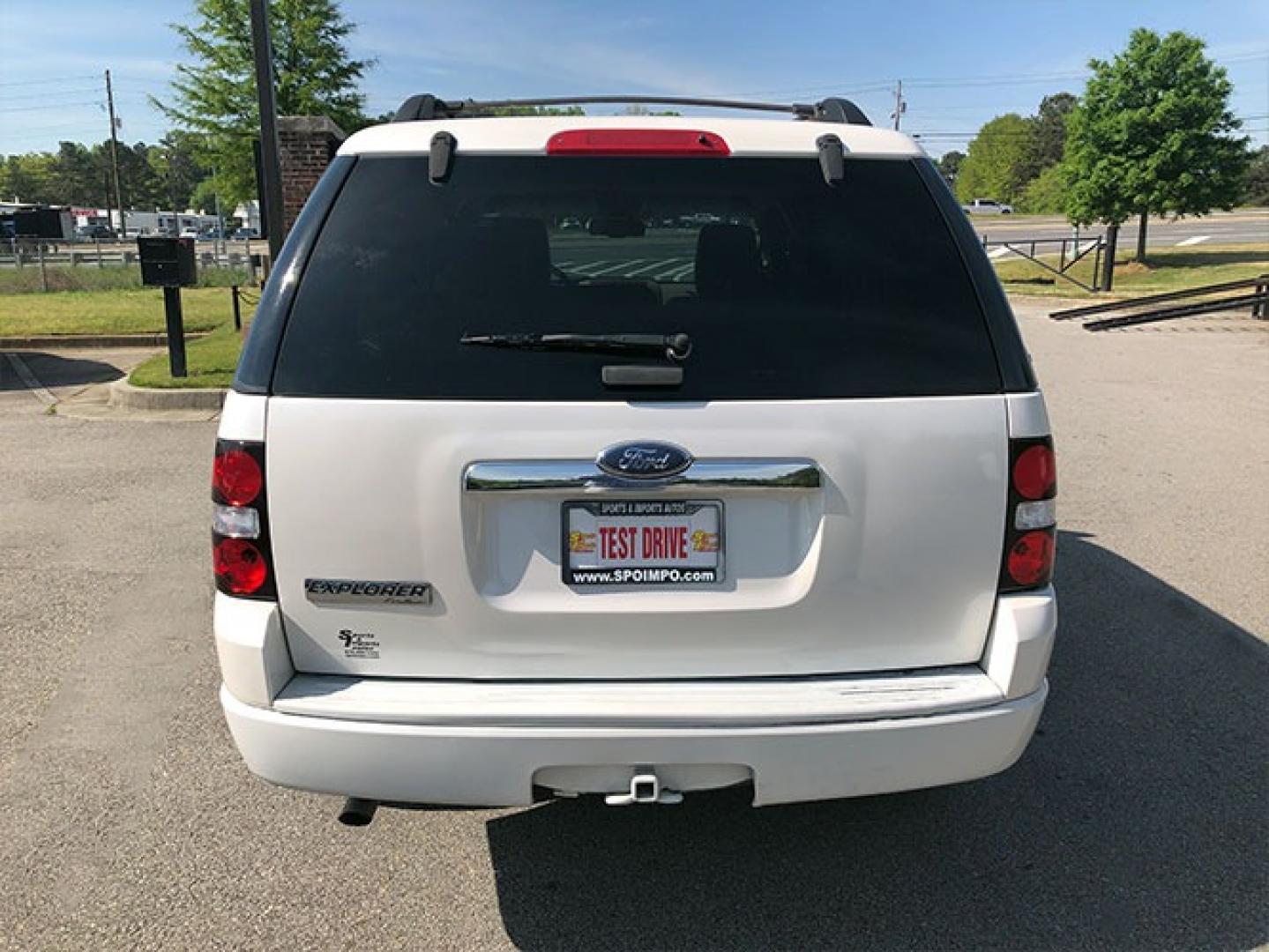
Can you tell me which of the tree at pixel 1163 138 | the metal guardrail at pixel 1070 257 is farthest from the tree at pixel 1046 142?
the tree at pixel 1163 138

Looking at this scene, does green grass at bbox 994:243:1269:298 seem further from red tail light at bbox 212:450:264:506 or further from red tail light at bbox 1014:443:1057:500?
red tail light at bbox 212:450:264:506

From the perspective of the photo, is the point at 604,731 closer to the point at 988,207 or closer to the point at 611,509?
the point at 611,509

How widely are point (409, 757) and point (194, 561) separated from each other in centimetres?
367

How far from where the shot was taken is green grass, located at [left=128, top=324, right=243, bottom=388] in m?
9.85

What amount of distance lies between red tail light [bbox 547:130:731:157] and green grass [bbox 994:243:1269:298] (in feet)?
Answer: 72.9

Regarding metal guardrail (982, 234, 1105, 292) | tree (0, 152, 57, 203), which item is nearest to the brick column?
metal guardrail (982, 234, 1105, 292)

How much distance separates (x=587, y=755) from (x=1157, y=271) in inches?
1188

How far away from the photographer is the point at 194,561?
5.38 m

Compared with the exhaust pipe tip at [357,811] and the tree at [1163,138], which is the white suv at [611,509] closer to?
the exhaust pipe tip at [357,811]

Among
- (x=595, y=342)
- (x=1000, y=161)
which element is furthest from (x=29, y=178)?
(x=595, y=342)

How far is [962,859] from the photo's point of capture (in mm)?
2916

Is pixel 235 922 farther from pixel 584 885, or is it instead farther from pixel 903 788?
pixel 903 788

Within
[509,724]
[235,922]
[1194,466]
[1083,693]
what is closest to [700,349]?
[509,724]

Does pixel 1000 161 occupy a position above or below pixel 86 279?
above
